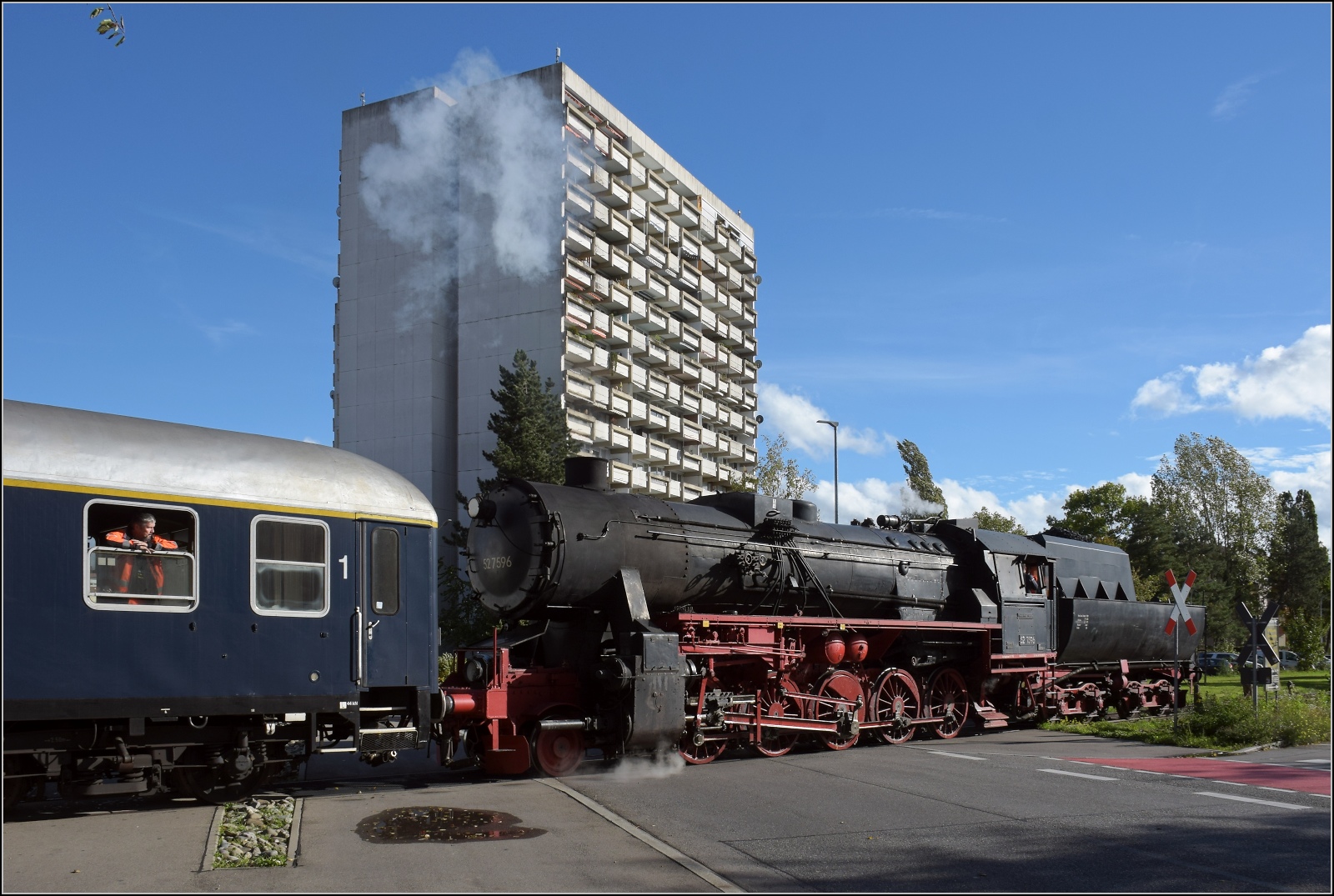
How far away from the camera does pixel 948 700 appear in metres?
17.6

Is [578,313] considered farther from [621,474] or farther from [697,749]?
[697,749]

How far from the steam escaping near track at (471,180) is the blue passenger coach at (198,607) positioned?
4185 cm

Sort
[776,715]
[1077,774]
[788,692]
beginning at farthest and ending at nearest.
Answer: [788,692] → [776,715] → [1077,774]

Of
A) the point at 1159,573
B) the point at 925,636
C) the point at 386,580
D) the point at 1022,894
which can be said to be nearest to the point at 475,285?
the point at 1159,573

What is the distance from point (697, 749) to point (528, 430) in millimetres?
29118

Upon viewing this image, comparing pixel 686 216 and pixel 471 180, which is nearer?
pixel 471 180

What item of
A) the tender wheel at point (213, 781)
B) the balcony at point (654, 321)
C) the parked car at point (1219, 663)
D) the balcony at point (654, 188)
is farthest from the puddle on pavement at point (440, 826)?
the balcony at point (654, 188)

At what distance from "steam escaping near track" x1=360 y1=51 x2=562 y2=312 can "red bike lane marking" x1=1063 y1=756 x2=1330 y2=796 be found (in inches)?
1655

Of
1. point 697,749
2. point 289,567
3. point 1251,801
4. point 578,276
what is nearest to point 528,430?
point 578,276

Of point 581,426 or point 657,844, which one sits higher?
point 581,426

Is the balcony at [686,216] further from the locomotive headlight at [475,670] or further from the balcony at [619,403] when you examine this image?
the locomotive headlight at [475,670]

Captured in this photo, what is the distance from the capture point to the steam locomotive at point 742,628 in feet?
39.8

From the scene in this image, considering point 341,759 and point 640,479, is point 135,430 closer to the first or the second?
point 341,759

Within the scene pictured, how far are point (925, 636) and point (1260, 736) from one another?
517 cm
